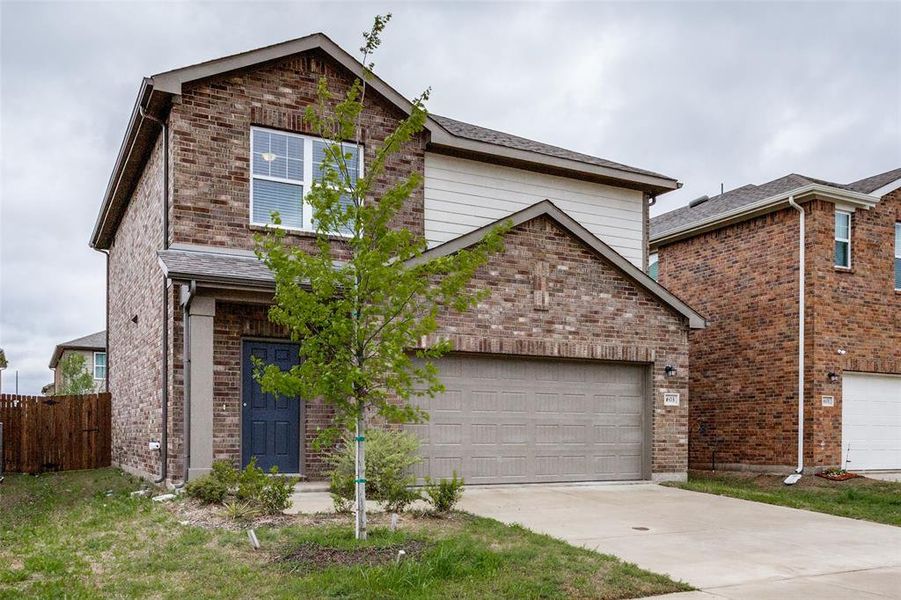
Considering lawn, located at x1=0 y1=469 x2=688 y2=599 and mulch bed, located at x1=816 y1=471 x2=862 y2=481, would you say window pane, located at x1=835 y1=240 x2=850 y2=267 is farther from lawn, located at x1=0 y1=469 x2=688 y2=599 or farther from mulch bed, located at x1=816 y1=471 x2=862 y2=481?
lawn, located at x1=0 y1=469 x2=688 y2=599

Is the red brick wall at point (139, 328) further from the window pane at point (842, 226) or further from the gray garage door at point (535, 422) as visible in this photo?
the window pane at point (842, 226)

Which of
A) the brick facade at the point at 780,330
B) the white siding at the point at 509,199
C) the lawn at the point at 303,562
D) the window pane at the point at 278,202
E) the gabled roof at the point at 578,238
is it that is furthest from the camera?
the brick facade at the point at 780,330

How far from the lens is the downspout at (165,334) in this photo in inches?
468

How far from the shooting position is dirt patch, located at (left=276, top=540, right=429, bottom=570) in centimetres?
687

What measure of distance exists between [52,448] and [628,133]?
777 inches

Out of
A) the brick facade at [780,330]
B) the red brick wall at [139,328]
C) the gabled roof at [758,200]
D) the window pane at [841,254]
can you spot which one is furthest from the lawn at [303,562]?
the window pane at [841,254]

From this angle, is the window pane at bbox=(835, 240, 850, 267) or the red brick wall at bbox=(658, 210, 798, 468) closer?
the red brick wall at bbox=(658, 210, 798, 468)

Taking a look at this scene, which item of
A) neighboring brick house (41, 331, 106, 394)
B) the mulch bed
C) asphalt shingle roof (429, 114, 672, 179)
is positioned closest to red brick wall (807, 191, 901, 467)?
the mulch bed

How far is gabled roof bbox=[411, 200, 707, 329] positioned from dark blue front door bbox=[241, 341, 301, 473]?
2.68 m

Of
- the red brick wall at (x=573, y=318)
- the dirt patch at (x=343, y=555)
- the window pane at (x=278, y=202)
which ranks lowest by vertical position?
the dirt patch at (x=343, y=555)

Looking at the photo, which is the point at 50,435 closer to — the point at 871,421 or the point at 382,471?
the point at 382,471

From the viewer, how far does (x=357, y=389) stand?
7.62 m

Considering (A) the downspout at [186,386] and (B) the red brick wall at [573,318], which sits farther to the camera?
(B) the red brick wall at [573,318]

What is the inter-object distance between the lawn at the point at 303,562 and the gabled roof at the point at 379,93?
19.7 feet
